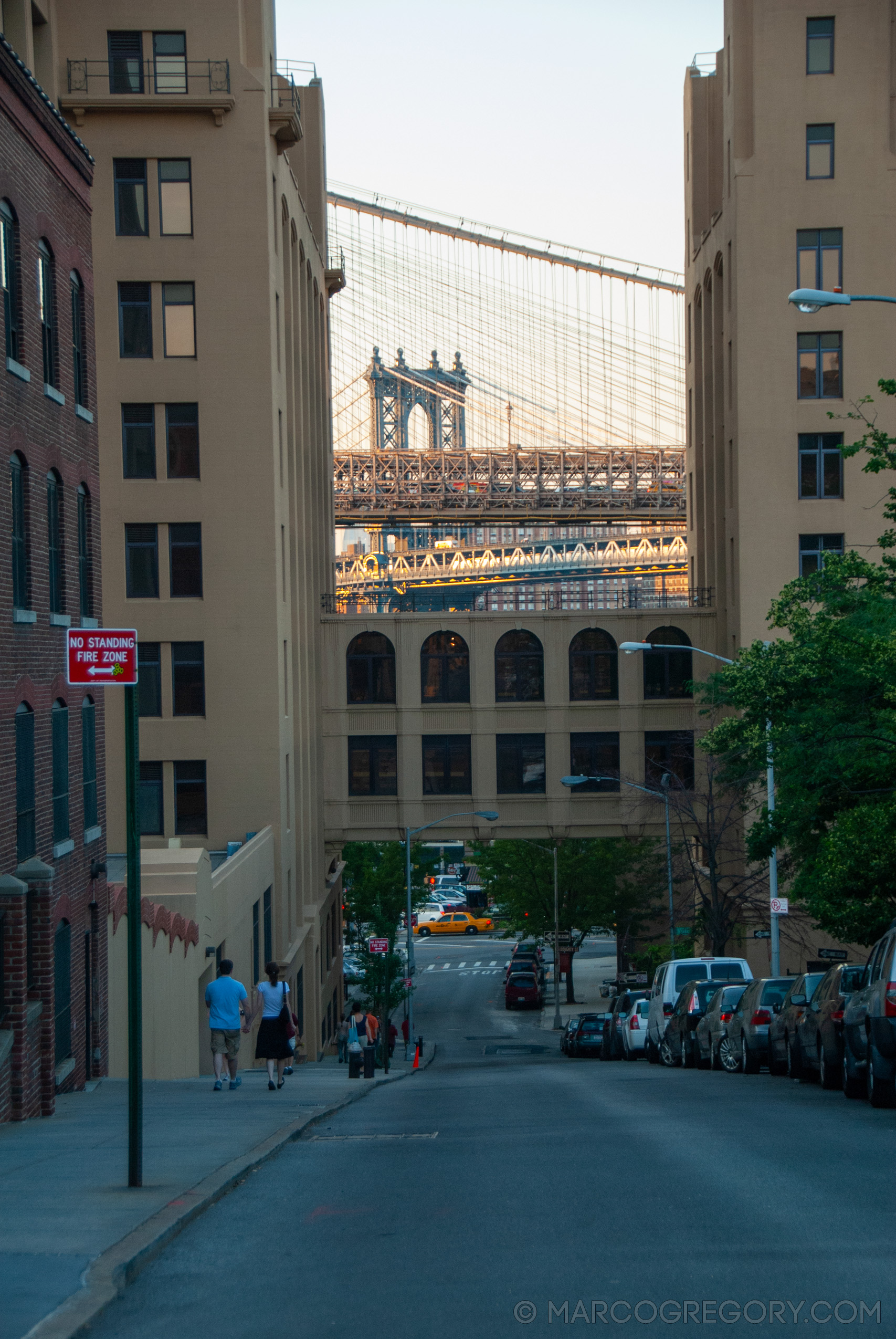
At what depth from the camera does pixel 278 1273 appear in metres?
7.50

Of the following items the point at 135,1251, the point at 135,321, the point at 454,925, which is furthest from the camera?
the point at 454,925

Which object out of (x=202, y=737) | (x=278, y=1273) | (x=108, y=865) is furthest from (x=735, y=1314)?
(x=202, y=737)

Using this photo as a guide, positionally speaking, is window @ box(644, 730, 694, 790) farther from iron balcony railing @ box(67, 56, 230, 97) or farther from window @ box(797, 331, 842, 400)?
iron balcony railing @ box(67, 56, 230, 97)

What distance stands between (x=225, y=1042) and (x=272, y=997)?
105 cm

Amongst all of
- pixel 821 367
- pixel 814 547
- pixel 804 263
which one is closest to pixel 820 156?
pixel 804 263

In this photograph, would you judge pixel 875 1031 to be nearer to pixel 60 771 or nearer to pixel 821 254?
pixel 60 771

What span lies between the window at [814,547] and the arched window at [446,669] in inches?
438

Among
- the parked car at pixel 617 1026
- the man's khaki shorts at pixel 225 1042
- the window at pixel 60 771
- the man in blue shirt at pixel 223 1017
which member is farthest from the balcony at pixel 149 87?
the man's khaki shorts at pixel 225 1042

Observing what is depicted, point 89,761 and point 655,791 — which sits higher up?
point 89,761

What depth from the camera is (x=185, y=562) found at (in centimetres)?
3984

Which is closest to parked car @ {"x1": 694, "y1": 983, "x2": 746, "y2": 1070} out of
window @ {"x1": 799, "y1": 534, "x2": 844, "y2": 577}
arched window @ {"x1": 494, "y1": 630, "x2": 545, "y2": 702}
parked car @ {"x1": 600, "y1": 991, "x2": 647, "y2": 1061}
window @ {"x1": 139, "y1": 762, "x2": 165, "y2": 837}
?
parked car @ {"x1": 600, "y1": 991, "x2": 647, "y2": 1061}

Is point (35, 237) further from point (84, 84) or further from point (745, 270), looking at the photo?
point (745, 270)

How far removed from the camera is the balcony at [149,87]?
125 ft

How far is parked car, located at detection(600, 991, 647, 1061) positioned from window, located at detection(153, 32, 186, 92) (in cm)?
2603
